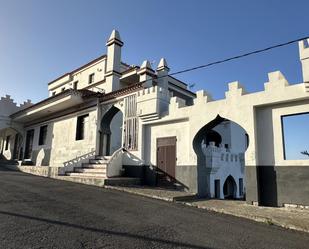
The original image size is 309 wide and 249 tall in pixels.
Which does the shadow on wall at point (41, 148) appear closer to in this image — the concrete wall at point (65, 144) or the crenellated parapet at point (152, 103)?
the concrete wall at point (65, 144)

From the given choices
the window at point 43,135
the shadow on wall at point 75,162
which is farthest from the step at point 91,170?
the window at point 43,135

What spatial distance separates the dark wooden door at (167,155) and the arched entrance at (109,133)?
16.4 feet

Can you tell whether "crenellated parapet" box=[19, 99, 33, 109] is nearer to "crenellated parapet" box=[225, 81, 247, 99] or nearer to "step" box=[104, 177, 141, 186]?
"step" box=[104, 177, 141, 186]

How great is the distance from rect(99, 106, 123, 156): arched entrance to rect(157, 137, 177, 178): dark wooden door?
4996 mm

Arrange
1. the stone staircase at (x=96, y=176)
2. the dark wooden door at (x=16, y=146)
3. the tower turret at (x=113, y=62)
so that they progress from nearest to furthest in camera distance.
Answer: the stone staircase at (x=96, y=176) < the tower turret at (x=113, y=62) < the dark wooden door at (x=16, y=146)

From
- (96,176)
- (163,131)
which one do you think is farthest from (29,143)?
(163,131)

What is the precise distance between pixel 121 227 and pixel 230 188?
21.3 m

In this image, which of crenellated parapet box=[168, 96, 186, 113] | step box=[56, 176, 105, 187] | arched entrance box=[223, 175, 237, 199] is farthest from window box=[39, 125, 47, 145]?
arched entrance box=[223, 175, 237, 199]

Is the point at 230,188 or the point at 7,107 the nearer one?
the point at 230,188

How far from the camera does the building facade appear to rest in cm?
983

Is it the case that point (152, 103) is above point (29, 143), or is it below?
above

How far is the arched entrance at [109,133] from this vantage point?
59.6 feet

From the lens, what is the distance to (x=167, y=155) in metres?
13.8

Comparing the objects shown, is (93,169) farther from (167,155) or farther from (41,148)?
(41,148)
